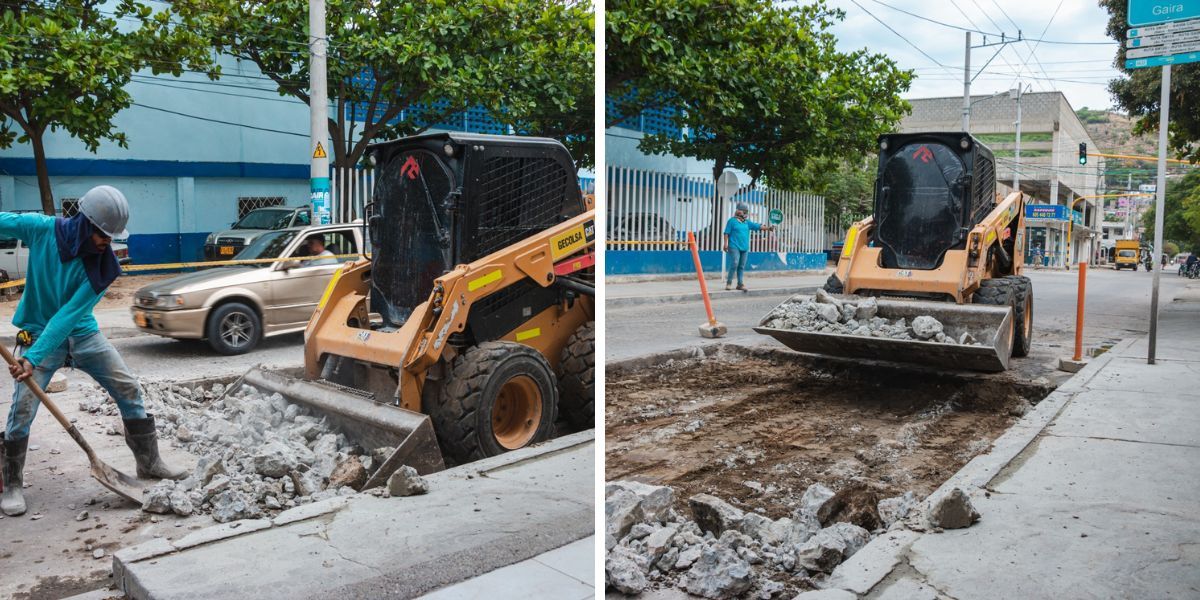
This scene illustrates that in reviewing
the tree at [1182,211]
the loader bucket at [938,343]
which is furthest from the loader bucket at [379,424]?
the tree at [1182,211]

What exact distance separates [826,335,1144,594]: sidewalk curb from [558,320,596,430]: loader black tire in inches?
54.8

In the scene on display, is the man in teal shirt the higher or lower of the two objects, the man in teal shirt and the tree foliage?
the lower

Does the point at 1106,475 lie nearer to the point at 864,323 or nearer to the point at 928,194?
the point at 928,194

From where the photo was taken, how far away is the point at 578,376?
11.8 ft

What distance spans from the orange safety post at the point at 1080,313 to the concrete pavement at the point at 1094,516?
10.3 inches

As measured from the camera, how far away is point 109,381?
1.75 meters

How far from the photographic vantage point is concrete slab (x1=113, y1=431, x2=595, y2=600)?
1829 millimetres

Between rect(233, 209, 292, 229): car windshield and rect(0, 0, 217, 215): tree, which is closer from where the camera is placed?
rect(0, 0, 217, 215): tree

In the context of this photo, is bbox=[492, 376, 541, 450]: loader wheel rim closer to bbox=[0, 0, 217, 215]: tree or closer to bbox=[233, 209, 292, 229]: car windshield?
bbox=[233, 209, 292, 229]: car windshield

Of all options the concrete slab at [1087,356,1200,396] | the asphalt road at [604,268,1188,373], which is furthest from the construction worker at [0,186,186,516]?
the concrete slab at [1087,356,1200,396]

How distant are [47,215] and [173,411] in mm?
555

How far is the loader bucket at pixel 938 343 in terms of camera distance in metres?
4.33

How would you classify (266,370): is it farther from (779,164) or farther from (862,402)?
(862,402)

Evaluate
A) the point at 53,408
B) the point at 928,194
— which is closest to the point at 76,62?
the point at 53,408
